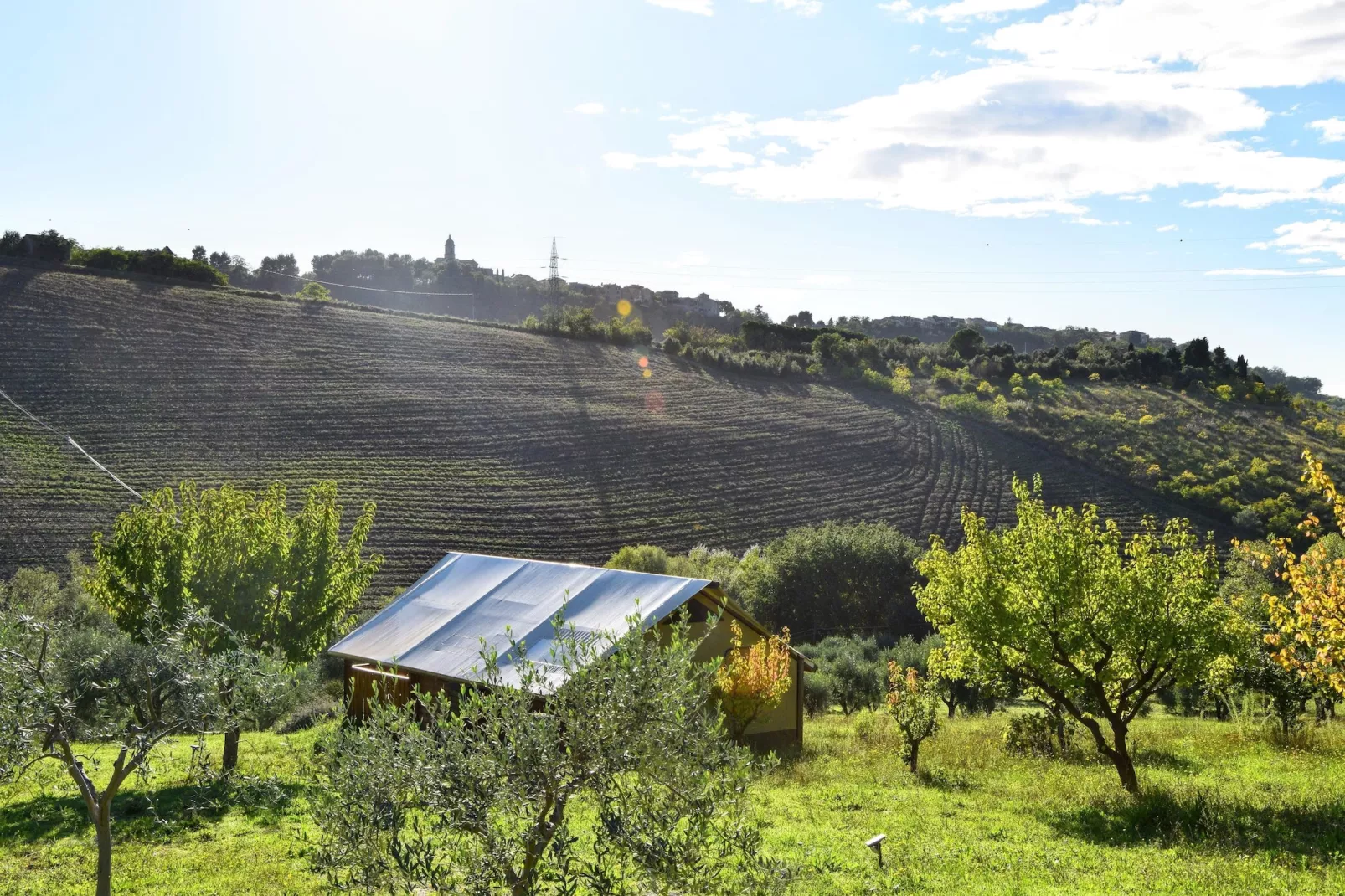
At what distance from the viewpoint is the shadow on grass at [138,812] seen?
52.7 ft

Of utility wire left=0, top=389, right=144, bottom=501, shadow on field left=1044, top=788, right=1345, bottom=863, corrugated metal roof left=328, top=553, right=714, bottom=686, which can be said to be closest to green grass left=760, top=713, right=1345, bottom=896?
shadow on field left=1044, top=788, right=1345, bottom=863

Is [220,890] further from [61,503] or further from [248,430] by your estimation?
[248,430]

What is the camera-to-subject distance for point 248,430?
5681cm

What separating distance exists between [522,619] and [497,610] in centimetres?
Result: 123

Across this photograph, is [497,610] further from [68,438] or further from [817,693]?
[68,438]

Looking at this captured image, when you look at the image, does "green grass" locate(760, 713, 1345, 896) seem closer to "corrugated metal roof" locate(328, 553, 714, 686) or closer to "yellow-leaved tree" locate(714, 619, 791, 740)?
"yellow-leaved tree" locate(714, 619, 791, 740)

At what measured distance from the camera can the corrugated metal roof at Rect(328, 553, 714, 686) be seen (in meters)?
22.5

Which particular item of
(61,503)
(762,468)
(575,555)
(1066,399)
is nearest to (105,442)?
(61,503)

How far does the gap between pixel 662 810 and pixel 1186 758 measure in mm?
18150

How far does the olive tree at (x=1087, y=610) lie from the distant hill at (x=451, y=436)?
32.0 meters

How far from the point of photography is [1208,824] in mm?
14656

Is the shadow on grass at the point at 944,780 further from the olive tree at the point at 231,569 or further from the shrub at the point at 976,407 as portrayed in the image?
the shrub at the point at 976,407

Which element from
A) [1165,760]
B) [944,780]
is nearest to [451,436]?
[944,780]

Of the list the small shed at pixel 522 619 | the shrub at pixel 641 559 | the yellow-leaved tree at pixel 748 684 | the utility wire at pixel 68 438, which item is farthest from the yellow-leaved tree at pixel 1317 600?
the utility wire at pixel 68 438
